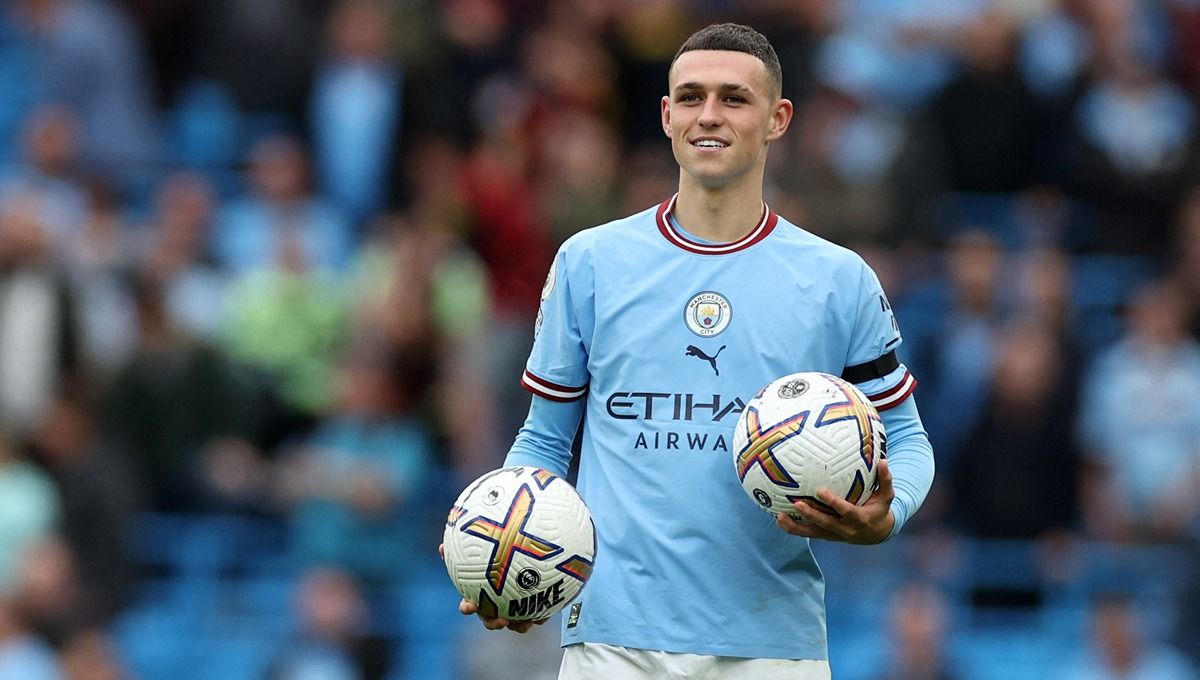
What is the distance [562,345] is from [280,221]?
903 centimetres

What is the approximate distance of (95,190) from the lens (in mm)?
15625

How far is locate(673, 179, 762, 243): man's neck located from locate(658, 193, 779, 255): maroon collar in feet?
0.07

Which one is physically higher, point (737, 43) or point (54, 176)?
point (737, 43)

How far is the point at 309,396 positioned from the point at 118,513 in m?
1.60

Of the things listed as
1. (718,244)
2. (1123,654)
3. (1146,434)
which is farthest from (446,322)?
(718,244)

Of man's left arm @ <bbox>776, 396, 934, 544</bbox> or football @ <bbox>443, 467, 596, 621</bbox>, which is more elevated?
man's left arm @ <bbox>776, 396, 934, 544</bbox>

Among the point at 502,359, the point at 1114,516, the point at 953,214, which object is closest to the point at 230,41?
the point at 502,359

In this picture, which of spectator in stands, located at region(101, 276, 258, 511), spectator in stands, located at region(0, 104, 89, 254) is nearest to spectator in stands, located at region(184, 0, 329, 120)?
spectator in stands, located at region(0, 104, 89, 254)

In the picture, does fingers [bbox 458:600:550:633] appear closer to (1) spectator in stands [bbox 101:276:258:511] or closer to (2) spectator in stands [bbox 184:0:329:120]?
(1) spectator in stands [bbox 101:276:258:511]

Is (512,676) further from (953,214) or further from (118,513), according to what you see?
(953,214)

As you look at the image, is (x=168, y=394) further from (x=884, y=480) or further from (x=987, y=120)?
(x=884, y=480)

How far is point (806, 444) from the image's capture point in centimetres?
591

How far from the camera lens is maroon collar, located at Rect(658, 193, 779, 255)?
21.2ft

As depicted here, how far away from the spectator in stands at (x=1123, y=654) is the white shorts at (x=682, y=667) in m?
6.82
